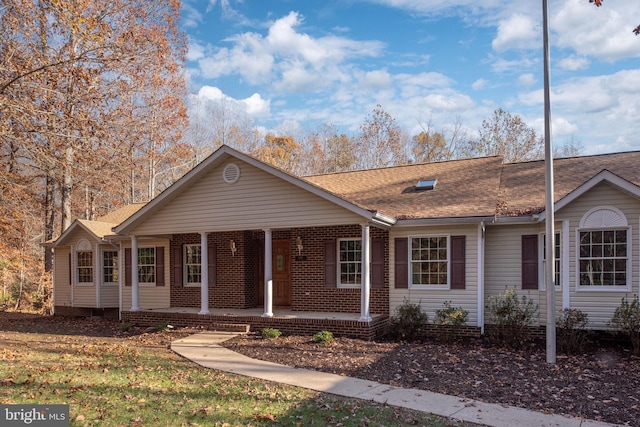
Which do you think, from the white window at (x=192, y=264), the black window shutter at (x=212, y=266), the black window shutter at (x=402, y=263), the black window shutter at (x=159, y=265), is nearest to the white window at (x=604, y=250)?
the black window shutter at (x=402, y=263)

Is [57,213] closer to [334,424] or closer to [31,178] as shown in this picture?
[31,178]

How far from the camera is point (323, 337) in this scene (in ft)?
36.3

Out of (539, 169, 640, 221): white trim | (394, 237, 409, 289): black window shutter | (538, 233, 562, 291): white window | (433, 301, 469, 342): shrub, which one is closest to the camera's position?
(539, 169, 640, 221): white trim

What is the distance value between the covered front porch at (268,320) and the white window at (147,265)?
1805mm

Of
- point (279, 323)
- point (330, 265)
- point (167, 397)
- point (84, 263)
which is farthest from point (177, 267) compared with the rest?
point (167, 397)

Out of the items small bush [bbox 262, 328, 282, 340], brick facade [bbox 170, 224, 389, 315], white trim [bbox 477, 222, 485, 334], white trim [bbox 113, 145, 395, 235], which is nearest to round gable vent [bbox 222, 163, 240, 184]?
white trim [bbox 113, 145, 395, 235]

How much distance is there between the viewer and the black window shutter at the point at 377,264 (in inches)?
512

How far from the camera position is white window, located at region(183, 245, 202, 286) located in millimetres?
15844

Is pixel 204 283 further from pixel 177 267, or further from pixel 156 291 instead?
pixel 156 291

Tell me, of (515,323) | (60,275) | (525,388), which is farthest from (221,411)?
(60,275)

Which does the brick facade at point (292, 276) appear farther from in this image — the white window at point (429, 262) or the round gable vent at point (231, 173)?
the round gable vent at point (231, 173)

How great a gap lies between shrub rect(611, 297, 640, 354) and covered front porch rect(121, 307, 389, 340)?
504 cm

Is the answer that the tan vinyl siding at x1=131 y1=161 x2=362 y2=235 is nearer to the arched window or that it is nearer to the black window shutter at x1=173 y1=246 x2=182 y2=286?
the black window shutter at x1=173 y1=246 x2=182 y2=286

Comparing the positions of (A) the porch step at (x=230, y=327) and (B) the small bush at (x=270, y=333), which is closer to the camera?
(B) the small bush at (x=270, y=333)
